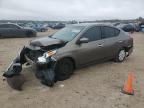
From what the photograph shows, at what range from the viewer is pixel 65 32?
7777mm

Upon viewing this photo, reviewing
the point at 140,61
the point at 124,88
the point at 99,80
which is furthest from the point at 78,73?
the point at 140,61

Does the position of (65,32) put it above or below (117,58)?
above

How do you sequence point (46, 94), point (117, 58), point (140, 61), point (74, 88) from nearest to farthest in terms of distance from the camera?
point (46, 94)
point (74, 88)
point (117, 58)
point (140, 61)

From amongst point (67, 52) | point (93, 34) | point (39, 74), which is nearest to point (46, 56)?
point (39, 74)

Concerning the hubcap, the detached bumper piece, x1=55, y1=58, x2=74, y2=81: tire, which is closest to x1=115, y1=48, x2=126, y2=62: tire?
the hubcap

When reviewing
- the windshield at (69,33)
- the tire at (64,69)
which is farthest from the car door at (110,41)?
the tire at (64,69)

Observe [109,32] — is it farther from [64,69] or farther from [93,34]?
[64,69]

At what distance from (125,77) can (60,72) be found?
6.79 ft

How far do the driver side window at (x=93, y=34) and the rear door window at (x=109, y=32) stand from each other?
0.28 meters

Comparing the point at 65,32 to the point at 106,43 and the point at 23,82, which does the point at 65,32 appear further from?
the point at 23,82

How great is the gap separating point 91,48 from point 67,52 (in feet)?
3.61

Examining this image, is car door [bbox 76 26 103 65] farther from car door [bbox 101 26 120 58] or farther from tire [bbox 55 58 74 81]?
tire [bbox 55 58 74 81]

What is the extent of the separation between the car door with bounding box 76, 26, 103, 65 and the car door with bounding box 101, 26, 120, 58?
10.1 inches

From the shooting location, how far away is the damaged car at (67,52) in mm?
6148
